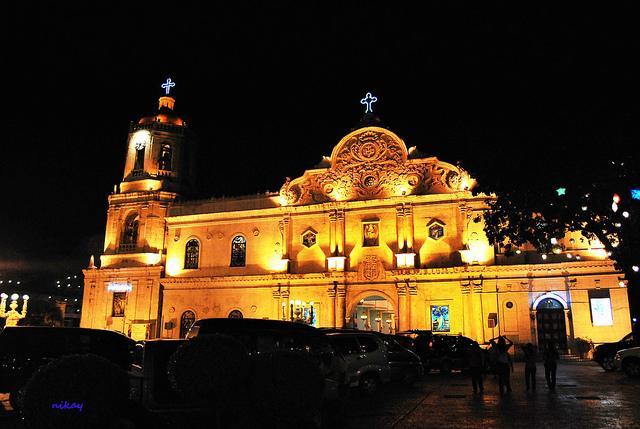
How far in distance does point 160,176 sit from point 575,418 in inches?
1257

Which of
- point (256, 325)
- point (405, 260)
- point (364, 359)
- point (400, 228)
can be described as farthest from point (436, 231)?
point (256, 325)

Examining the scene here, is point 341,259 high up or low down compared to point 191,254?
down

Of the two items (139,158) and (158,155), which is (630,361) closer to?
(158,155)

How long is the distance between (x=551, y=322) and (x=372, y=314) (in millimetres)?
12236

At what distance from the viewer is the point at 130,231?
36344 mm

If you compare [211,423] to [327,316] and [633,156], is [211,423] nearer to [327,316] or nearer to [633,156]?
[633,156]

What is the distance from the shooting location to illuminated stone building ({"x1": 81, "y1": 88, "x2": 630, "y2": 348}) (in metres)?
28.0

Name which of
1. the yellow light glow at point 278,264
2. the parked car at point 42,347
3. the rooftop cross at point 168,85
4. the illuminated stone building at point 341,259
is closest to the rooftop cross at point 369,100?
the illuminated stone building at point 341,259

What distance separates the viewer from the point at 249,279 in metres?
32.4

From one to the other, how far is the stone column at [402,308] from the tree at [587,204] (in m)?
10.5

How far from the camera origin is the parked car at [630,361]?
659 inches

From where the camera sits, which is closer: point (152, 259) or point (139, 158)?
point (152, 259)

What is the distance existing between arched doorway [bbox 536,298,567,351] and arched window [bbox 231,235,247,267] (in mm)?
17706

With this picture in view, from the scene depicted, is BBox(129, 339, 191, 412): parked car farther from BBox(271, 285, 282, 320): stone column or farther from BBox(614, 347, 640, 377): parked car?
BBox(271, 285, 282, 320): stone column
